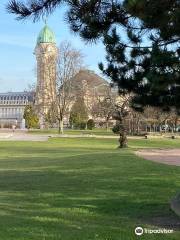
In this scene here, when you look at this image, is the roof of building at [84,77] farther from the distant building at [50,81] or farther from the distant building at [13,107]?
the distant building at [13,107]

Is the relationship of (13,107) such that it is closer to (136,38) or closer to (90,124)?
(90,124)

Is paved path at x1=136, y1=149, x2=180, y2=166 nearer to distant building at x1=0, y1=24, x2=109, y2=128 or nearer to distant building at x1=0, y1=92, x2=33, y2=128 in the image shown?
distant building at x1=0, y1=24, x2=109, y2=128

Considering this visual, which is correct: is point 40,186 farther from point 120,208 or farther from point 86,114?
point 86,114

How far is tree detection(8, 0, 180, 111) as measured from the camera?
8664 mm

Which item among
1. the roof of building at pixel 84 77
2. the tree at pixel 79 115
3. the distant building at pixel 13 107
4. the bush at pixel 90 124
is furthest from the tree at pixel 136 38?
the distant building at pixel 13 107

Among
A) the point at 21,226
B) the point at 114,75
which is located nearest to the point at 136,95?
the point at 114,75

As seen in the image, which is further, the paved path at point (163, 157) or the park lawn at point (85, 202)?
the paved path at point (163, 157)

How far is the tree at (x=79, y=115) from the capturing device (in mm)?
95150

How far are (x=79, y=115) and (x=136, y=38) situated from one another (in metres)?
92.9

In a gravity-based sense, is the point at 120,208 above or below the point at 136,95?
below

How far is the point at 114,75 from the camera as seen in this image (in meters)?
10.5

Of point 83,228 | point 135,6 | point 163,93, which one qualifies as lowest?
point 83,228

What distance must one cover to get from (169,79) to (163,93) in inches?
36.9

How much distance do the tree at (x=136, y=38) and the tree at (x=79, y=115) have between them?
262ft
